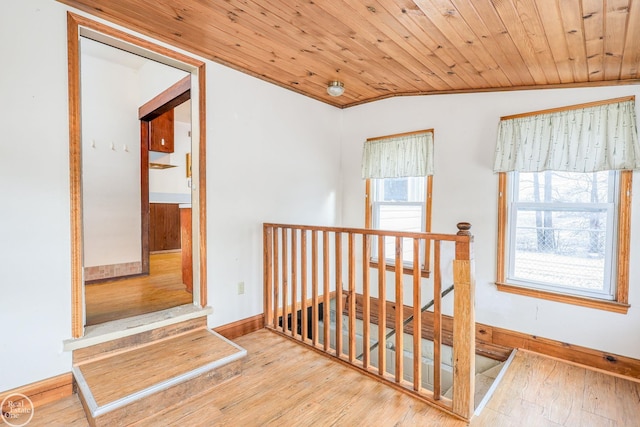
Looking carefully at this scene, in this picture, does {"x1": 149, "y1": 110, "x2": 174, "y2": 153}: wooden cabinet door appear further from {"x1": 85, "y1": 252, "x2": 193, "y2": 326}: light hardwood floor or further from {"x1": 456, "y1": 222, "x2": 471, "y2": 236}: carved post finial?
{"x1": 456, "y1": 222, "x2": 471, "y2": 236}: carved post finial

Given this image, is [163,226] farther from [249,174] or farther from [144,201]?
[249,174]

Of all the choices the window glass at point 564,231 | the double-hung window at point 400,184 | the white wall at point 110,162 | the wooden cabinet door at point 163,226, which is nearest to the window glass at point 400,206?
the double-hung window at point 400,184

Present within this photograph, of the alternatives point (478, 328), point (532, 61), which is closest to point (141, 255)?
point (478, 328)

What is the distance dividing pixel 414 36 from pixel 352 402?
2.39 metres

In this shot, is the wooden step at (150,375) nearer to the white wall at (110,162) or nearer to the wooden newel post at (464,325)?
the wooden newel post at (464,325)

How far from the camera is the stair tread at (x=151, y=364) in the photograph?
1747 mm

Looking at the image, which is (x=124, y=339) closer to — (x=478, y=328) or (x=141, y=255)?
(x=141, y=255)

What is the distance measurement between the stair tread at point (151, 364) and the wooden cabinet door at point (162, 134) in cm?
288

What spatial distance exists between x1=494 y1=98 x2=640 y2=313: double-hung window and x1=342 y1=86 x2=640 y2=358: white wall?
2.8 inches

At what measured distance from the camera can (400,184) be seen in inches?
140

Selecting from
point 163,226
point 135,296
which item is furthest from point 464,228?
point 163,226

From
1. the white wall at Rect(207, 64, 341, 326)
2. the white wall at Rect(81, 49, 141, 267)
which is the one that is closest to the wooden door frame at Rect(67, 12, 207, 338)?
the white wall at Rect(207, 64, 341, 326)

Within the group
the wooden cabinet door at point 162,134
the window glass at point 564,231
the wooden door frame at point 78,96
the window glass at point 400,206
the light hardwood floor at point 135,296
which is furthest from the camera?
the wooden cabinet door at point 162,134

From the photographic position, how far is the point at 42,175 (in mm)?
1836
